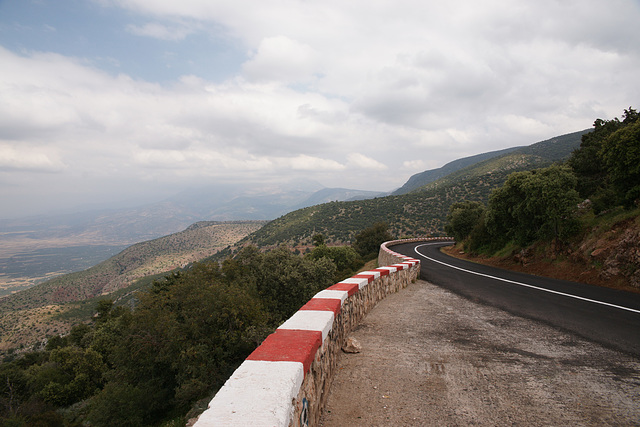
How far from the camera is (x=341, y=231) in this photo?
7756 centimetres

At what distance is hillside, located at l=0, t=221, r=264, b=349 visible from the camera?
72.2 meters

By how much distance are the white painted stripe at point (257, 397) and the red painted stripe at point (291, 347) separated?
10cm

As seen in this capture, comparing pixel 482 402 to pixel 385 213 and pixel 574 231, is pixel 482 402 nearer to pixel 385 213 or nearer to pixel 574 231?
pixel 574 231

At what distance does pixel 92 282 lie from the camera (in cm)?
12456

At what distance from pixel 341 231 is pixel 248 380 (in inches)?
2986

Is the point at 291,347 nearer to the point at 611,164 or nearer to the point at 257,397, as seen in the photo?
the point at 257,397

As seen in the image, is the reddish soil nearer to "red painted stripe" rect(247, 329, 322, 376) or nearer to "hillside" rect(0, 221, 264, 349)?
"red painted stripe" rect(247, 329, 322, 376)

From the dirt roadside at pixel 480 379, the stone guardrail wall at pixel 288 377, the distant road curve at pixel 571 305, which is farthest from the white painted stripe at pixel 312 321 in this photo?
A: the distant road curve at pixel 571 305

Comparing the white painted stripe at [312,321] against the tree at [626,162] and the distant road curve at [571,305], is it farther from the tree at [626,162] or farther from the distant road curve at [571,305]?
the tree at [626,162]

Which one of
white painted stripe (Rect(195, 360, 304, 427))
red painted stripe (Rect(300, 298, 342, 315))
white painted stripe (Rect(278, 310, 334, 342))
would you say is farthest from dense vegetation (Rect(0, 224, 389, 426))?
white painted stripe (Rect(195, 360, 304, 427))

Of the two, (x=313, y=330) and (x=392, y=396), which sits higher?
(x=313, y=330)

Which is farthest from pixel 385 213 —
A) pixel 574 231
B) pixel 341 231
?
pixel 574 231

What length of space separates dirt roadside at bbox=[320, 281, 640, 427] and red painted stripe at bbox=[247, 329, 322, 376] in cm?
80

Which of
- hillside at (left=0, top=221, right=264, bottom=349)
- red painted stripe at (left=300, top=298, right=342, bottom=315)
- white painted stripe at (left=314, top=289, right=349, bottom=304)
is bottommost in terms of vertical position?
hillside at (left=0, top=221, right=264, bottom=349)
